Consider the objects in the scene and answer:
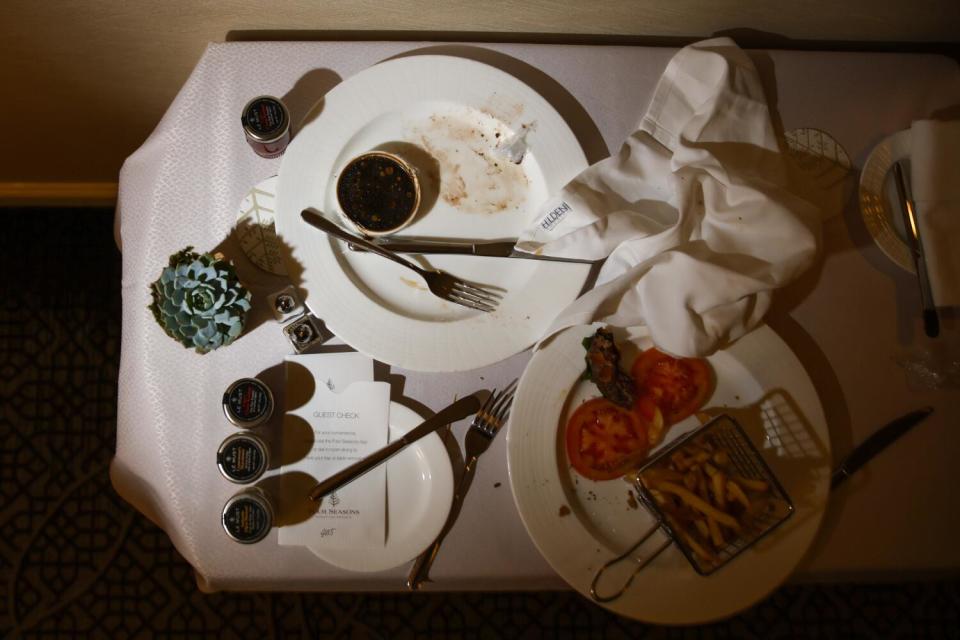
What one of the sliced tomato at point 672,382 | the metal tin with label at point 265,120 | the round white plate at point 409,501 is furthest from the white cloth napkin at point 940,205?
the metal tin with label at point 265,120

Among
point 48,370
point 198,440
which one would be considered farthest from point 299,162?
point 48,370

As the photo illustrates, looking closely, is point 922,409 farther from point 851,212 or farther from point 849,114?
point 849,114

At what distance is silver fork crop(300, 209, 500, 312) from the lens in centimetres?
83

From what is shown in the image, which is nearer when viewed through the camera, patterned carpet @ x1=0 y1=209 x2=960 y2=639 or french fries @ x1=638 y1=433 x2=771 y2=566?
french fries @ x1=638 y1=433 x2=771 y2=566

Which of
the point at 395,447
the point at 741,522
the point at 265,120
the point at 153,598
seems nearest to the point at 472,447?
the point at 395,447

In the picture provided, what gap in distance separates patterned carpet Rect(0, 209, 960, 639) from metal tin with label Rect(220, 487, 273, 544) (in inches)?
32.4

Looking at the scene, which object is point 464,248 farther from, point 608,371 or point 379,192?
point 608,371

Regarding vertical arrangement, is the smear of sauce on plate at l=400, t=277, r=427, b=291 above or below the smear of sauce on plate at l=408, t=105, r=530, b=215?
below

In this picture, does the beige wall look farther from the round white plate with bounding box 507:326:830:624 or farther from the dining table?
the round white plate with bounding box 507:326:830:624

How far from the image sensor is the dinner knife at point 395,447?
82cm

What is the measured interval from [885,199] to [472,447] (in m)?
0.69

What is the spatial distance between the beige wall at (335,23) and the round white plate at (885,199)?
0.67 ft

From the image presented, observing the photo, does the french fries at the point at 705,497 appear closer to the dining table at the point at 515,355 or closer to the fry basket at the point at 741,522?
the fry basket at the point at 741,522

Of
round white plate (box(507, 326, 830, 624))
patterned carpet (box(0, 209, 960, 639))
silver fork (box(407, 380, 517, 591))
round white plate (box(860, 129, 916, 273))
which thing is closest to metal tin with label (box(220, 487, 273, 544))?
silver fork (box(407, 380, 517, 591))
